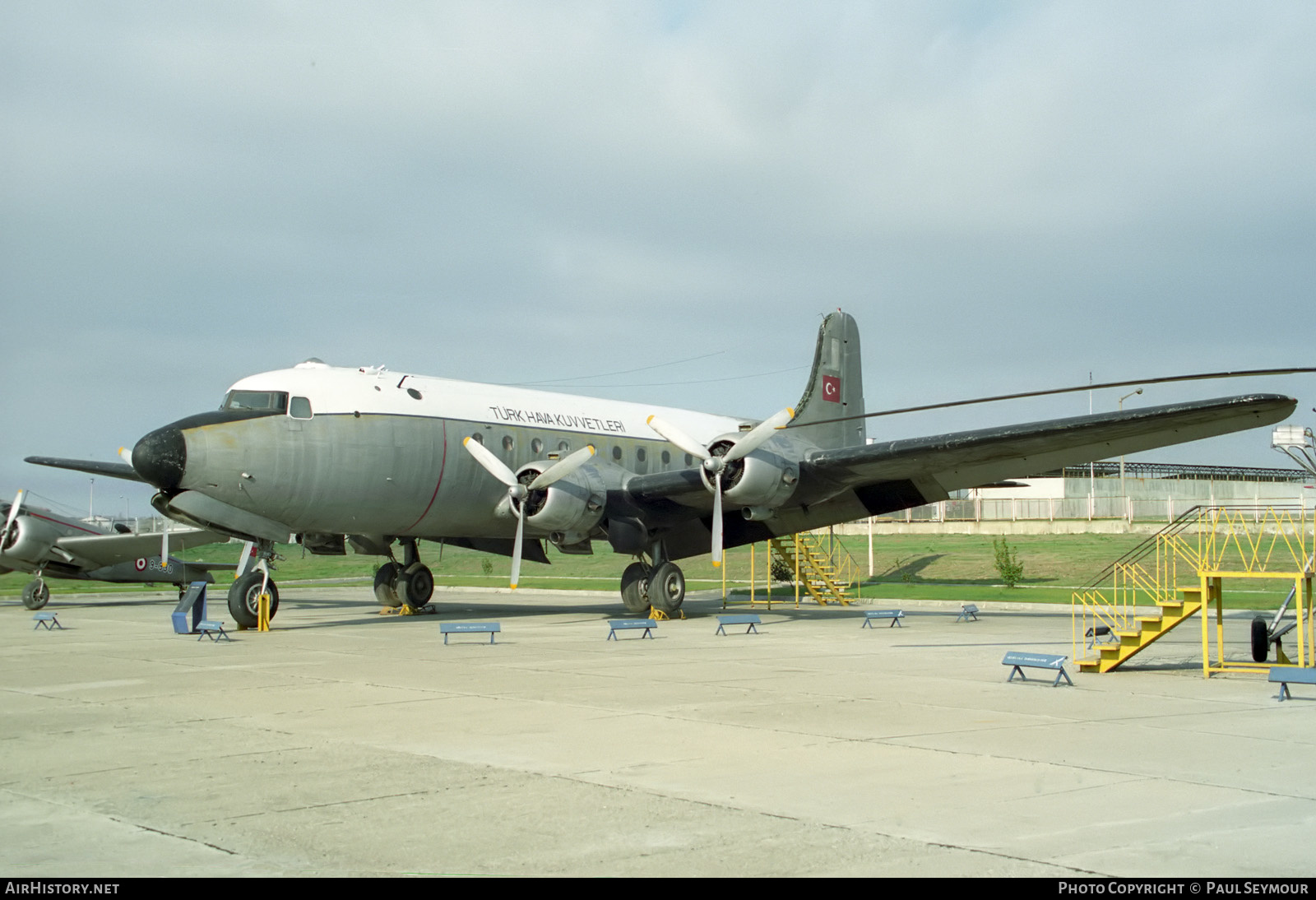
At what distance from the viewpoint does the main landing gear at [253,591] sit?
21.4m

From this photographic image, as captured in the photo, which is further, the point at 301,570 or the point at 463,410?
the point at 301,570

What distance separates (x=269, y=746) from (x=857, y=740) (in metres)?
4.74

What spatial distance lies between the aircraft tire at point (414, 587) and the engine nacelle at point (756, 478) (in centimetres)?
793

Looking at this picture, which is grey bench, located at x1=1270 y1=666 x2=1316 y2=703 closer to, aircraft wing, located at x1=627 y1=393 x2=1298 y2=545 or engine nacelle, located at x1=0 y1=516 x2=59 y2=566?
aircraft wing, located at x1=627 y1=393 x2=1298 y2=545

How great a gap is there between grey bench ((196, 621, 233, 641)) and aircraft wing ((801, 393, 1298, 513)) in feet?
38.0

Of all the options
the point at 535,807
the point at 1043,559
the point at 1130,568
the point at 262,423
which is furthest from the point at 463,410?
the point at 1043,559

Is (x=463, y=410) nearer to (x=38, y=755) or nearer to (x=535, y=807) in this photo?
(x=38, y=755)

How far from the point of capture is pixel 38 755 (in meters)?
8.76

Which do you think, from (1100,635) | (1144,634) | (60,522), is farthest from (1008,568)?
(60,522)

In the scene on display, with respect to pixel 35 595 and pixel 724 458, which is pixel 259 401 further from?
pixel 35 595

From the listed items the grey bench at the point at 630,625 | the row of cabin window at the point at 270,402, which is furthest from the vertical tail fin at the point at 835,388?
the row of cabin window at the point at 270,402

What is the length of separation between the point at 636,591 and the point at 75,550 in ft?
61.1

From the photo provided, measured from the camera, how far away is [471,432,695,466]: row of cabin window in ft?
77.8

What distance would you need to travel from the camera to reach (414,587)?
1048 inches
